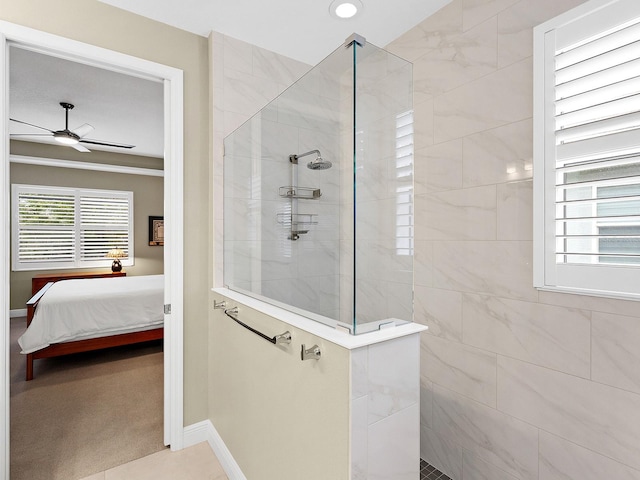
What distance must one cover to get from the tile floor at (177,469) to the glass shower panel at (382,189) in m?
1.25

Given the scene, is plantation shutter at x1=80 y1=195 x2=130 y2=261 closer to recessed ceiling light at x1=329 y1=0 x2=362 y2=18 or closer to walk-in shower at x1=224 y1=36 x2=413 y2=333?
walk-in shower at x1=224 y1=36 x2=413 y2=333

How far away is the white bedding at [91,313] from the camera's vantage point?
3.14 m

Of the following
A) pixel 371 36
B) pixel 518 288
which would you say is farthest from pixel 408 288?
pixel 371 36

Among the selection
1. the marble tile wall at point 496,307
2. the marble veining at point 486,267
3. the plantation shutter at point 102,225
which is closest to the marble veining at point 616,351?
the marble tile wall at point 496,307

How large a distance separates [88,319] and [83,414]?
1.20 metres

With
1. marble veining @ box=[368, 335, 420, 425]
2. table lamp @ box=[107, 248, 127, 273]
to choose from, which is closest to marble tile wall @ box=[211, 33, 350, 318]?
marble veining @ box=[368, 335, 420, 425]

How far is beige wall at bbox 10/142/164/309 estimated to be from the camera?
519cm

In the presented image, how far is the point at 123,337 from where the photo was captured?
3617mm

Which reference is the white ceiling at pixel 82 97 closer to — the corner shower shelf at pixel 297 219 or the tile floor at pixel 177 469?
the corner shower shelf at pixel 297 219

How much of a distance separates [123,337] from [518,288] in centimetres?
378

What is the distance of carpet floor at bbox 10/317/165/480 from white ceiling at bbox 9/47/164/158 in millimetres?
2641

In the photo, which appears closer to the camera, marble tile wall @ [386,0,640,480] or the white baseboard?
marble tile wall @ [386,0,640,480]

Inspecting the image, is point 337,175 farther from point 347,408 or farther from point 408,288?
point 347,408

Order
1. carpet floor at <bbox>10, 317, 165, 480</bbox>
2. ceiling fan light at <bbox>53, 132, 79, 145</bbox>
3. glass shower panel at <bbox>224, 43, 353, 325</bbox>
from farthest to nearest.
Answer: ceiling fan light at <bbox>53, 132, 79, 145</bbox>
carpet floor at <bbox>10, 317, 165, 480</bbox>
glass shower panel at <bbox>224, 43, 353, 325</bbox>
